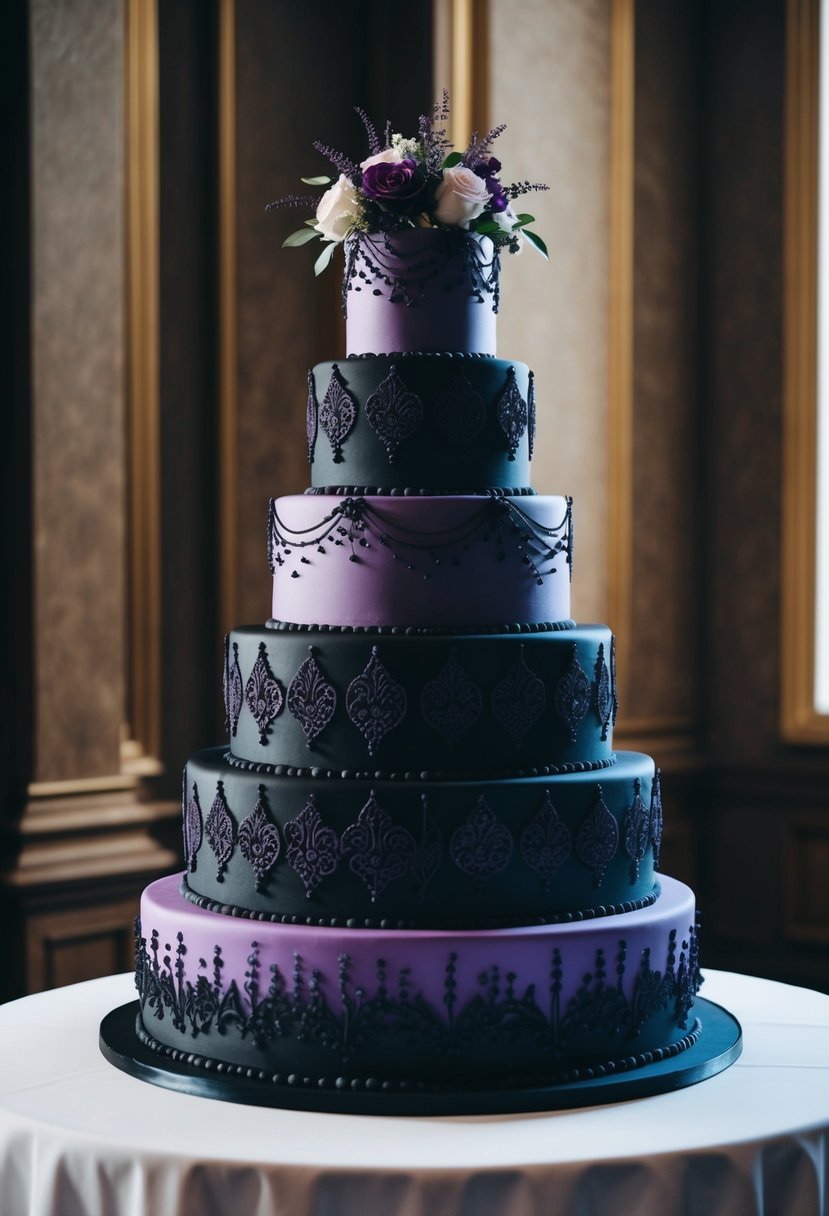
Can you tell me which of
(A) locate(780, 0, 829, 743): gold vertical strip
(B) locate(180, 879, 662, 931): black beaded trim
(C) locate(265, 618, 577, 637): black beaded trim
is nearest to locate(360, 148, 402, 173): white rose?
(C) locate(265, 618, 577, 637): black beaded trim

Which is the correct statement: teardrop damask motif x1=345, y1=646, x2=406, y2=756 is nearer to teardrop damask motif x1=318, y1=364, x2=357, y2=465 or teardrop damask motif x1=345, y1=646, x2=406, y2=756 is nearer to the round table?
teardrop damask motif x1=318, y1=364, x2=357, y2=465

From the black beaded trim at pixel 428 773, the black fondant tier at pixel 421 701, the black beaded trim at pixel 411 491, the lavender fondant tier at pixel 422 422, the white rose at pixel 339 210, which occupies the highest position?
the white rose at pixel 339 210

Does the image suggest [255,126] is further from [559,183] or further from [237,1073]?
[237,1073]

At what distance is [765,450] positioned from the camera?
19.7ft

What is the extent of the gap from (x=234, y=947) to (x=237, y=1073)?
0.20 m

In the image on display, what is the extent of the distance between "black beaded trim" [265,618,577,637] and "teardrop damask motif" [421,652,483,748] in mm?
85

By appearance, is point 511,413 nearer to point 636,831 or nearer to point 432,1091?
point 636,831

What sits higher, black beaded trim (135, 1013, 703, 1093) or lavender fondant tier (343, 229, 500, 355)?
lavender fondant tier (343, 229, 500, 355)

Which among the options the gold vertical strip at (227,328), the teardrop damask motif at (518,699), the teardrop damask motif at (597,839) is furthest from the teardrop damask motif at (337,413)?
the gold vertical strip at (227,328)

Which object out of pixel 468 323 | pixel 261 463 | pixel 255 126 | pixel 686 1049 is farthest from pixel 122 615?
pixel 686 1049

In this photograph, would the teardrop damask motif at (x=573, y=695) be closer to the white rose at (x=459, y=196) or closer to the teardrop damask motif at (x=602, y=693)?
the teardrop damask motif at (x=602, y=693)

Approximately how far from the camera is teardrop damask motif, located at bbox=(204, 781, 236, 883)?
2.65 meters

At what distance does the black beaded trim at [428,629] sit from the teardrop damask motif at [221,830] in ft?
1.01

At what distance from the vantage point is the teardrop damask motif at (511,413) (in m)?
2.76
